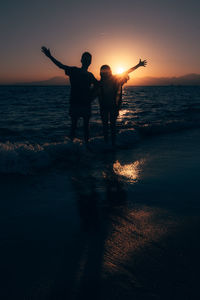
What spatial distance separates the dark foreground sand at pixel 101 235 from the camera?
167 cm

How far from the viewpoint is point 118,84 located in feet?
20.5

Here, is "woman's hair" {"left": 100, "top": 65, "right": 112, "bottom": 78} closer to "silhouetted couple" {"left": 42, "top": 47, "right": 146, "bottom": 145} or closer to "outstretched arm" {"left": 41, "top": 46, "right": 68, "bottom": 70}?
Result: "silhouetted couple" {"left": 42, "top": 47, "right": 146, "bottom": 145}

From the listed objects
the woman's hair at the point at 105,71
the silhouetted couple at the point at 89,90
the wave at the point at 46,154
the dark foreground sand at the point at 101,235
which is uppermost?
the woman's hair at the point at 105,71

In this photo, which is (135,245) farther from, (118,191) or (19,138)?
(19,138)

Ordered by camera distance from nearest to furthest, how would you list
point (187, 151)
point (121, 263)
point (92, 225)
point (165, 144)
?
point (121, 263) → point (92, 225) → point (187, 151) → point (165, 144)

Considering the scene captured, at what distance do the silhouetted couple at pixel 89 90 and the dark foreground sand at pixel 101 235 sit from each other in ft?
6.27

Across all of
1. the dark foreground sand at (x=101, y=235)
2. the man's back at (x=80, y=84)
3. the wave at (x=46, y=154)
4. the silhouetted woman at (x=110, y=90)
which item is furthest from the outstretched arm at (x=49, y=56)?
the dark foreground sand at (x=101, y=235)

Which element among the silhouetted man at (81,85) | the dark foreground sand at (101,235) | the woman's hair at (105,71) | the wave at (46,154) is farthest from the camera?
the woman's hair at (105,71)

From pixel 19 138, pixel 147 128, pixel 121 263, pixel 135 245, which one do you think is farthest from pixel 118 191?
pixel 147 128

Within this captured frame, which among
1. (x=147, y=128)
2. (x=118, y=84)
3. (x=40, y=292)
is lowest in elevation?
(x=40, y=292)

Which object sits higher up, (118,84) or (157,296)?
(118,84)

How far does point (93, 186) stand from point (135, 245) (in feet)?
5.86

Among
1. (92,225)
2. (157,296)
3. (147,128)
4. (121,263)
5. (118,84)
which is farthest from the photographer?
(147,128)

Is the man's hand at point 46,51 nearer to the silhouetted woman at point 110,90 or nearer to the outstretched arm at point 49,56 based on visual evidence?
the outstretched arm at point 49,56
